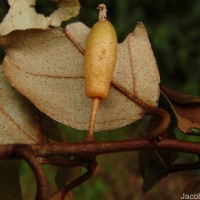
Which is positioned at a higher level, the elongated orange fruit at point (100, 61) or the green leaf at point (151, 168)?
the elongated orange fruit at point (100, 61)

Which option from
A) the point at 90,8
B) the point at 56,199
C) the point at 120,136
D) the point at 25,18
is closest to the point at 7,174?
the point at 56,199

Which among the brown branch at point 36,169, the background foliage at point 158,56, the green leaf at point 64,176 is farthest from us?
the background foliage at point 158,56

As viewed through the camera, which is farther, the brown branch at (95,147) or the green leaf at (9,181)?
the green leaf at (9,181)

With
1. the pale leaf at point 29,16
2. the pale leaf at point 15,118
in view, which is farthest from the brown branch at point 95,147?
the pale leaf at point 29,16

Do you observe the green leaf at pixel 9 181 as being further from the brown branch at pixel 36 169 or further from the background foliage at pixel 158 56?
the background foliage at pixel 158 56

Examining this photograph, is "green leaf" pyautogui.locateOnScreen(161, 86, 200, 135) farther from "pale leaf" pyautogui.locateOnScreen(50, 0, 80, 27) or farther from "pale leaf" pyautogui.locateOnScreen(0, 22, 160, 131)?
"pale leaf" pyautogui.locateOnScreen(50, 0, 80, 27)

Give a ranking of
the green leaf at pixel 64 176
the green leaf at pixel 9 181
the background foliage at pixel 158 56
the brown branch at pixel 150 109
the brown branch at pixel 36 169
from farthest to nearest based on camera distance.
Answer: the background foliage at pixel 158 56
the green leaf at pixel 64 176
the green leaf at pixel 9 181
the brown branch at pixel 150 109
the brown branch at pixel 36 169
